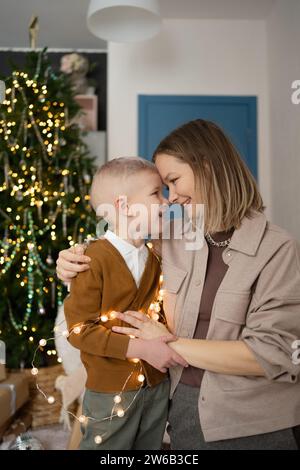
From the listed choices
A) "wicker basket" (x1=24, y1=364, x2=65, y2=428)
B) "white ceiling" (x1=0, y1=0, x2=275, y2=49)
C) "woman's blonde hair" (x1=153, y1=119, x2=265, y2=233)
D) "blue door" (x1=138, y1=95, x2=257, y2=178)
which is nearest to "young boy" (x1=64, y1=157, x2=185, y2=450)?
"woman's blonde hair" (x1=153, y1=119, x2=265, y2=233)

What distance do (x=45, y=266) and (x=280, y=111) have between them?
1990 millimetres

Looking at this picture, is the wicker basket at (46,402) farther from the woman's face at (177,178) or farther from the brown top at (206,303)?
the woman's face at (177,178)

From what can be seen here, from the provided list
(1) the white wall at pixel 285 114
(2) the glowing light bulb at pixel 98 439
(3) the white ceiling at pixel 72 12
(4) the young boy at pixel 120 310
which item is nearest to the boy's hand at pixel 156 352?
(4) the young boy at pixel 120 310

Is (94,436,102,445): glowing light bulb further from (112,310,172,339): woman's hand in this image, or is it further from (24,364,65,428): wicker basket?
(24,364,65,428): wicker basket

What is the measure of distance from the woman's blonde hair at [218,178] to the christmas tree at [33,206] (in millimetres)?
1705

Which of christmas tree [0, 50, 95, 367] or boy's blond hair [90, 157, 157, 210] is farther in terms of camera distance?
christmas tree [0, 50, 95, 367]

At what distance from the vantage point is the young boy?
1205 mm

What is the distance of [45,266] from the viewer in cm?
291

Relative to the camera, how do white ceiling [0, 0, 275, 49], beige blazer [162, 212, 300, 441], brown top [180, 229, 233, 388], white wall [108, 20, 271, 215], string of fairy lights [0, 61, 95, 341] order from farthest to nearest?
white wall [108, 20, 271, 215]
white ceiling [0, 0, 275, 49]
string of fairy lights [0, 61, 95, 341]
brown top [180, 229, 233, 388]
beige blazer [162, 212, 300, 441]

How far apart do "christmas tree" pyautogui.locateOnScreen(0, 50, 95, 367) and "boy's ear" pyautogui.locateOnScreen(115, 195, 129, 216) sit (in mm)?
1630

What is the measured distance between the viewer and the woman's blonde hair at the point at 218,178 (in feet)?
4.29

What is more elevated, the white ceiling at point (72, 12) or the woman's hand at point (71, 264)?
the white ceiling at point (72, 12)

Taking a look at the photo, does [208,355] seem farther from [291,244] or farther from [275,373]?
[291,244]

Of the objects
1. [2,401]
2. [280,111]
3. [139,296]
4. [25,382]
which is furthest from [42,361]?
[280,111]
